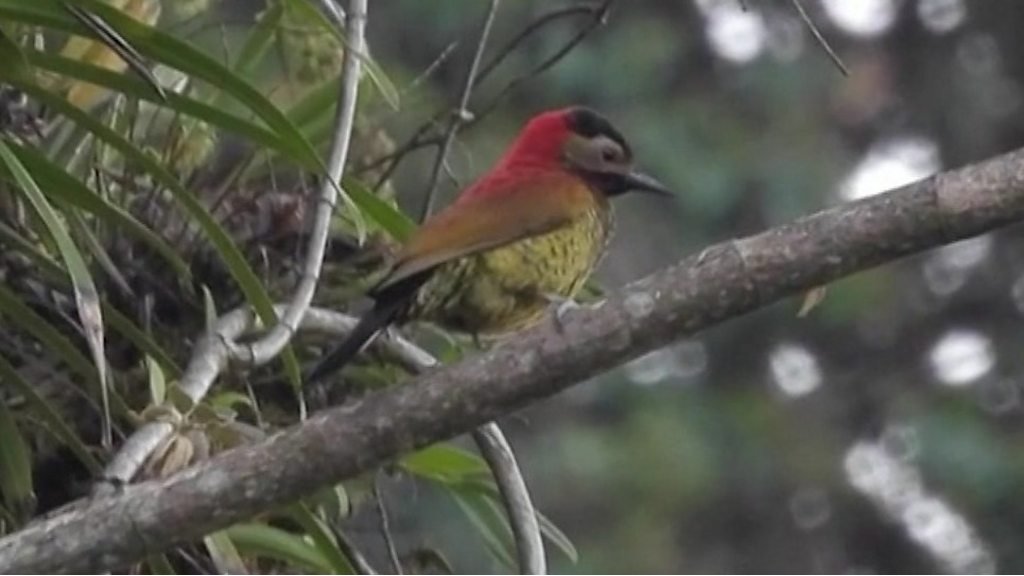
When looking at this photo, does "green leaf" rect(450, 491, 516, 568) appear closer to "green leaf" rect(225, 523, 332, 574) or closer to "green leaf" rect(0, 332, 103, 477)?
"green leaf" rect(225, 523, 332, 574)

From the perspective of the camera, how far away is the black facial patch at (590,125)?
2812mm

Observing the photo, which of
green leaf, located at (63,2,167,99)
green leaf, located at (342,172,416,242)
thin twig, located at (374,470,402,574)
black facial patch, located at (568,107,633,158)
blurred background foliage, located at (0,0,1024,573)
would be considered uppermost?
green leaf, located at (63,2,167,99)

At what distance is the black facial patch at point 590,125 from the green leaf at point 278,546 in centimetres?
59

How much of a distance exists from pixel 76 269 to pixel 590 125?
99 cm

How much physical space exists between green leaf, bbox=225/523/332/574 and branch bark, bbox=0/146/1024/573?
0.58m

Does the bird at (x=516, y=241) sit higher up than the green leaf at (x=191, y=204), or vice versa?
the green leaf at (x=191, y=204)

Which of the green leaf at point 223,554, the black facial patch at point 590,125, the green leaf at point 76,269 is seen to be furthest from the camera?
the black facial patch at point 590,125

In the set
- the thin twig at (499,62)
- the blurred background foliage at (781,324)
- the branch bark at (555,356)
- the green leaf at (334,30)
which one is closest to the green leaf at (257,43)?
the thin twig at (499,62)

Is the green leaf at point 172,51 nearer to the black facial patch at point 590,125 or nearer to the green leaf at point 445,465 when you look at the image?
the green leaf at point 445,465

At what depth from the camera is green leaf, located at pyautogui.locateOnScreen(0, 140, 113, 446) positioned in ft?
6.16

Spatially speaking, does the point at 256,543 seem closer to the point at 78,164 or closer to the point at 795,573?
the point at 78,164

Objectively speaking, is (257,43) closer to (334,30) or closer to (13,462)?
(334,30)

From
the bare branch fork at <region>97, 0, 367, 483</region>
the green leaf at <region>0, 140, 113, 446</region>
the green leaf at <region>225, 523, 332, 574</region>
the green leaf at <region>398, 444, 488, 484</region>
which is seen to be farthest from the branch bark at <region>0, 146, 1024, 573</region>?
the green leaf at <region>398, 444, 488, 484</region>

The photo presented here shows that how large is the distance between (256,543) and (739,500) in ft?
13.7
